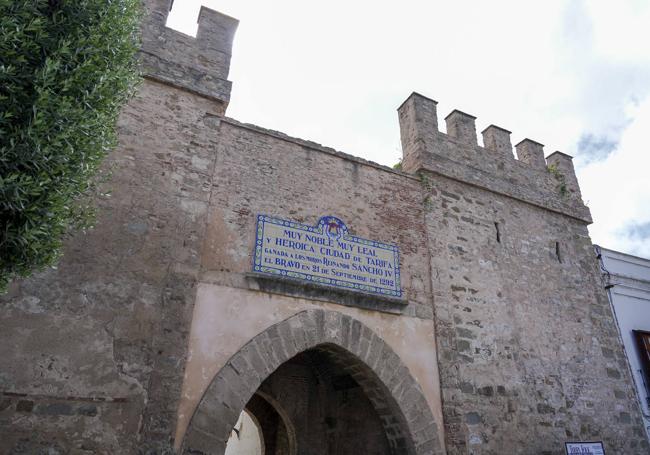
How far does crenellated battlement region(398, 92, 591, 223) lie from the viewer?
7.81m

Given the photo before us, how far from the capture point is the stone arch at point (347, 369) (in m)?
5.14

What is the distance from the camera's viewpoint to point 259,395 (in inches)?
324

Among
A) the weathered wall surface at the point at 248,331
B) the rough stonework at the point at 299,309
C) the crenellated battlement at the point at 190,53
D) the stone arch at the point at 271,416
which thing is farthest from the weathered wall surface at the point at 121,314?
the stone arch at the point at 271,416

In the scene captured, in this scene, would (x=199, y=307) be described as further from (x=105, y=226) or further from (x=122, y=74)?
(x=122, y=74)

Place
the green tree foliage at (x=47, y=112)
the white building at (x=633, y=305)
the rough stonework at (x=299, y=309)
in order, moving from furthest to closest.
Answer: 1. the white building at (x=633, y=305)
2. the rough stonework at (x=299, y=309)
3. the green tree foliage at (x=47, y=112)

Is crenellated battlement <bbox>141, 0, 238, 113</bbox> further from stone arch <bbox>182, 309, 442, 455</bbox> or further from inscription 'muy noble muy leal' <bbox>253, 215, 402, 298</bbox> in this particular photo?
stone arch <bbox>182, 309, 442, 455</bbox>

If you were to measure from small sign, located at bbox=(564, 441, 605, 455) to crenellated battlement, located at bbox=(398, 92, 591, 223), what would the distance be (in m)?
3.78

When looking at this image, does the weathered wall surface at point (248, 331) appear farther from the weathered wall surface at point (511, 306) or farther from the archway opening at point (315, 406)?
the archway opening at point (315, 406)

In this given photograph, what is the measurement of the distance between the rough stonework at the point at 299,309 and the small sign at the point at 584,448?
0.33 m

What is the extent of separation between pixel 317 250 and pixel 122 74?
3.11 m

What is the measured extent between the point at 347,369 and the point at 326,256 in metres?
1.45

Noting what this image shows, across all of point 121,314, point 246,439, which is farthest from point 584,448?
point 246,439

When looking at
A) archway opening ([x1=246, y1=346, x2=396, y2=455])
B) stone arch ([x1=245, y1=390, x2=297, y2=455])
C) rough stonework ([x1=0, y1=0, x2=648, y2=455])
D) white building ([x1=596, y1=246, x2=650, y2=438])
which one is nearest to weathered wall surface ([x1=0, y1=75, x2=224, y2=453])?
rough stonework ([x1=0, y1=0, x2=648, y2=455])

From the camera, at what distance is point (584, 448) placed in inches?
250
